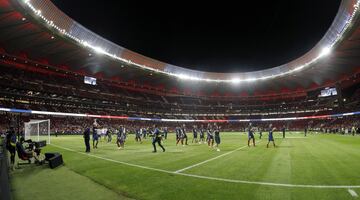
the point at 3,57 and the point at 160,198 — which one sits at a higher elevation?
the point at 3,57

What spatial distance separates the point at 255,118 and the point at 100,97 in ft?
189

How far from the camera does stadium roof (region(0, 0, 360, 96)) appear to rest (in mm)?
43344

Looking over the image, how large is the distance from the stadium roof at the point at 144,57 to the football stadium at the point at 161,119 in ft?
1.13

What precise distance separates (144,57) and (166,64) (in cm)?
1020

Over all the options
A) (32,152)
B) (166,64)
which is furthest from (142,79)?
(32,152)

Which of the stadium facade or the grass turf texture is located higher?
the stadium facade

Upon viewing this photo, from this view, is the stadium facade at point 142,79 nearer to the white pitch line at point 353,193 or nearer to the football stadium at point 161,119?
the football stadium at point 161,119

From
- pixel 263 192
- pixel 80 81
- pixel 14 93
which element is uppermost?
pixel 80 81

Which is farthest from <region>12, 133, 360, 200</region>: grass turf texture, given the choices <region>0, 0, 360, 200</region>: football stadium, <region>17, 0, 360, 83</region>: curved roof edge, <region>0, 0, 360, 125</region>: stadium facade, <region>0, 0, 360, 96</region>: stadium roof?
<region>0, 0, 360, 96</region>: stadium roof

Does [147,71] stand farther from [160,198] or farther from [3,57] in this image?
[160,198]

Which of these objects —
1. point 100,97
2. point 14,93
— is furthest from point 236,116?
point 14,93

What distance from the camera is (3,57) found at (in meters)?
57.0

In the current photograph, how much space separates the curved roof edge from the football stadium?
0.33 m

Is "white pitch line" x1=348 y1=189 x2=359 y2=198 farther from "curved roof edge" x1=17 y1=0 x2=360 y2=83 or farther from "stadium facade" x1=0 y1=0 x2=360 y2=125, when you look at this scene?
"curved roof edge" x1=17 y1=0 x2=360 y2=83
